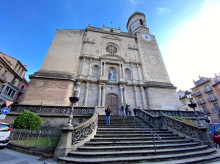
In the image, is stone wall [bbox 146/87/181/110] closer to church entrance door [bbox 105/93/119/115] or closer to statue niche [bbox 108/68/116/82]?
church entrance door [bbox 105/93/119/115]

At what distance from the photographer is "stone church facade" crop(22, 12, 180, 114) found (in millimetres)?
12531

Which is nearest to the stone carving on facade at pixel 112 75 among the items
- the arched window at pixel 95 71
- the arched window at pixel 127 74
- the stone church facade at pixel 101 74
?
the stone church facade at pixel 101 74

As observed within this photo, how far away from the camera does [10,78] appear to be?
20703 millimetres

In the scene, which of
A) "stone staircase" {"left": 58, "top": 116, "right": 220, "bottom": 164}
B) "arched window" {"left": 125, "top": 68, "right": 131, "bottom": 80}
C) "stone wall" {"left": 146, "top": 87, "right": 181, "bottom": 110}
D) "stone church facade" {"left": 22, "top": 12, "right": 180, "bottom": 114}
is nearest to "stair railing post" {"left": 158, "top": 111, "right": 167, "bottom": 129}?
"stone staircase" {"left": 58, "top": 116, "right": 220, "bottom": 164}

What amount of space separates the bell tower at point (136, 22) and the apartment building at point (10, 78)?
27919mm

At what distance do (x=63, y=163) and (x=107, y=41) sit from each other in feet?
63.7

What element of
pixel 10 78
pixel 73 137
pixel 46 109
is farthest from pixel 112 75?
pixel 10 78

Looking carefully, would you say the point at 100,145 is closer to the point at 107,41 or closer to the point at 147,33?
the point at 107,41

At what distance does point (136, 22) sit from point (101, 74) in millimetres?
19220

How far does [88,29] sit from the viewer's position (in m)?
20.0

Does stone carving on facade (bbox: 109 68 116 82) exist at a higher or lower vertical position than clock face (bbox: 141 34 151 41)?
lower

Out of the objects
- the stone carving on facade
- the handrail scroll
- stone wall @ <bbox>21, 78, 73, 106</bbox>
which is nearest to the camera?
the handrail scroll

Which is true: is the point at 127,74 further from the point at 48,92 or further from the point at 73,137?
the point at 73,137

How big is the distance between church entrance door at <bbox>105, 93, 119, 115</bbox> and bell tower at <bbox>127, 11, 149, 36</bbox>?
18129mm
